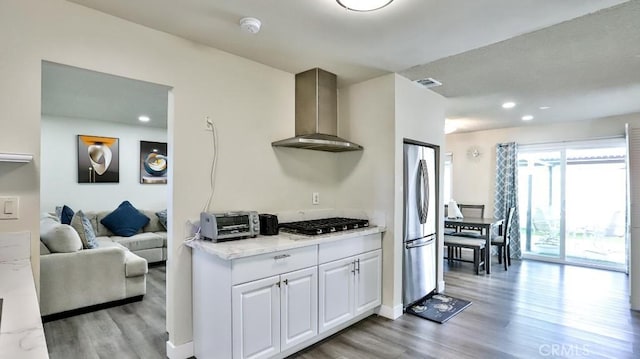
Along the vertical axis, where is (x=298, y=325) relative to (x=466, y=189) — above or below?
below

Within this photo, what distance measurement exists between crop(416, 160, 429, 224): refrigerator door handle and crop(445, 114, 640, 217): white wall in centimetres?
324

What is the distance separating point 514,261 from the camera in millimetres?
5676

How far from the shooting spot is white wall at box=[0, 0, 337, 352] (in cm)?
184

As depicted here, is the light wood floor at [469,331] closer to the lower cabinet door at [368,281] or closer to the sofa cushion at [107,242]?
the lower cabinet door at [368,281]

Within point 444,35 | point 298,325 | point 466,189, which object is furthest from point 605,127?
point 298,325

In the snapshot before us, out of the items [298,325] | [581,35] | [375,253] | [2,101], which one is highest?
A: [581,35]

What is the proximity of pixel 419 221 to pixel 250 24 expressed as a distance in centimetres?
255

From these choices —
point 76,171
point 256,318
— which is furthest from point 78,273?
point 76,171

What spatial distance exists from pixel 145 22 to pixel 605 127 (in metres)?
6.51

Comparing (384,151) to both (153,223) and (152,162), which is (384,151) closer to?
(153,223)

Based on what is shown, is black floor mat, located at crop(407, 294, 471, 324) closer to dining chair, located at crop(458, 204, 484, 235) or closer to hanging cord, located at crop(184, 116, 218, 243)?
hanging cord, located at crop(184, 116, 218, 243)

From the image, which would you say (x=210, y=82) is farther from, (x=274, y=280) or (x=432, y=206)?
(x=432, y=206)

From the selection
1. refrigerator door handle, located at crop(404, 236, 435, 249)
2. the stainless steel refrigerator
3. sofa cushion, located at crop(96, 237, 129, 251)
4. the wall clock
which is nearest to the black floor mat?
the stainless steel refrigerator

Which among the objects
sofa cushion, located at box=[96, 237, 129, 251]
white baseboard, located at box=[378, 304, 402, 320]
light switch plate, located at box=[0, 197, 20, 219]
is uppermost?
light switch plate, located at box=[0, 197, 20, 219]
